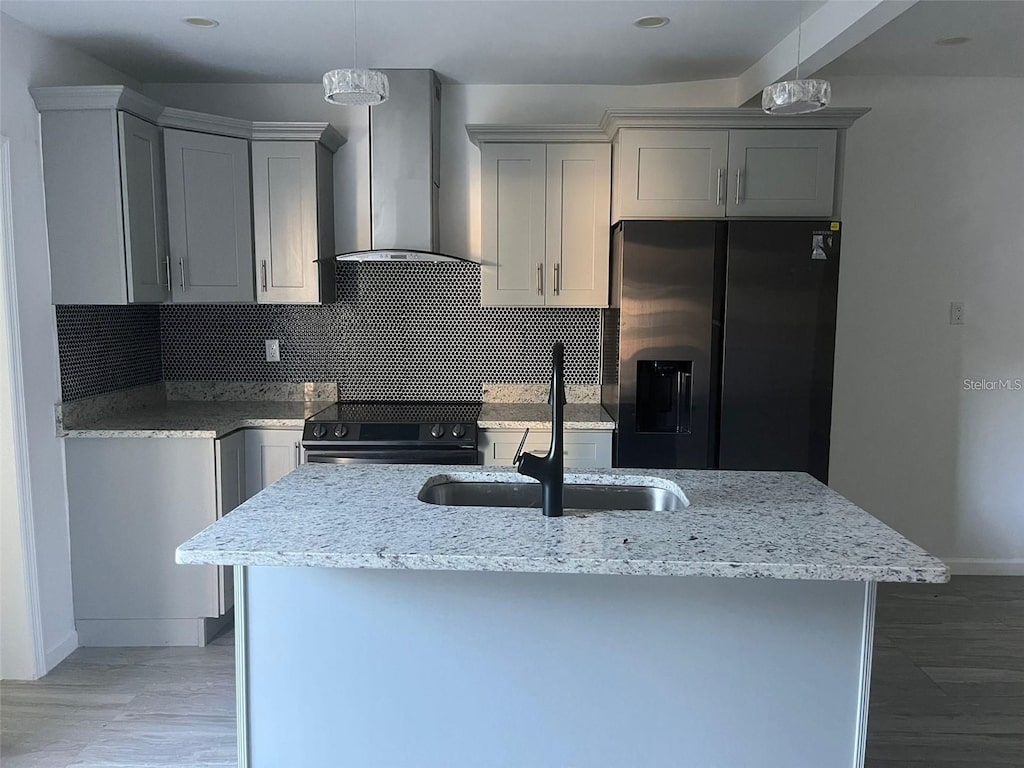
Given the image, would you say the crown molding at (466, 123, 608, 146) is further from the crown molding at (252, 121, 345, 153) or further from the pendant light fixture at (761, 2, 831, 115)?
the pendant light fixture at (761, 2, 831, 115)

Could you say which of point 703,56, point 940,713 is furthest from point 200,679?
point 703,56

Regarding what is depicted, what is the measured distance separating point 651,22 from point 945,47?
1.46m

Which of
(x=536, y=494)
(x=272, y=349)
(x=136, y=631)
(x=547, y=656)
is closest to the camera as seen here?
(x=547, y=656)

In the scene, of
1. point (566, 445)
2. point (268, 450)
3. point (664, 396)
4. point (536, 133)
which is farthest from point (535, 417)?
point (536, 133)

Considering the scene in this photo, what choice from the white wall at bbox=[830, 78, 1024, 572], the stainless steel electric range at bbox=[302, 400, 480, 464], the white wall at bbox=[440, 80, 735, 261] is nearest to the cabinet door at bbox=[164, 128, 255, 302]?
the stainless steel electric range at bbox=[302, 400, 480, 464]

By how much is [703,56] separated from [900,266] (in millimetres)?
1540

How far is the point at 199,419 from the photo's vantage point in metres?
3.25

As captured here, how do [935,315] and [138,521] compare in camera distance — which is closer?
[138,521]

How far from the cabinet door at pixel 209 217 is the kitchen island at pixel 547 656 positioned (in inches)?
78.2

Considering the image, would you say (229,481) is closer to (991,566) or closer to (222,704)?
(222,704)

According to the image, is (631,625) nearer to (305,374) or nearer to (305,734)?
(305,734)

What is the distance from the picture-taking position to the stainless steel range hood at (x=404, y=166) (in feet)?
11.3

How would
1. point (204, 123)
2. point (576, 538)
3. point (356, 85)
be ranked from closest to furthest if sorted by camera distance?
point (576, 538), point (356, 85), point (204, 123)

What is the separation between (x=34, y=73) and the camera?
2883 mm
